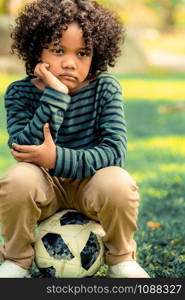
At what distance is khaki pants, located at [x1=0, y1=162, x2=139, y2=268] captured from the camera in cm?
312

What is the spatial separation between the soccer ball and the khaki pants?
0.17 feet

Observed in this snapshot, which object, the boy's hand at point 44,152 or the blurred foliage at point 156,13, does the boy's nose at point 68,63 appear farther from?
the blurred foliage at point 156,13

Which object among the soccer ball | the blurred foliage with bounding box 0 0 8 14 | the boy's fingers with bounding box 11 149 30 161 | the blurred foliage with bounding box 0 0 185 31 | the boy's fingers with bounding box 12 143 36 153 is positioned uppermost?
the blurred foliage with bounding box 0 0 185 31

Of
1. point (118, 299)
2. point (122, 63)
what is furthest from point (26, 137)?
point (122, 63)

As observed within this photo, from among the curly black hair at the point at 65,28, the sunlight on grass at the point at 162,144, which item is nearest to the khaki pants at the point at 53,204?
the curly black hair at the point at 65,28

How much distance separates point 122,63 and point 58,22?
14.8m

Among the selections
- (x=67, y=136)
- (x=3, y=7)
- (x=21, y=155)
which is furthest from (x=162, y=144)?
(x=3, y=7)

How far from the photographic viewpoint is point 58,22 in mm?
3318

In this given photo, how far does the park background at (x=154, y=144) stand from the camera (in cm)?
414

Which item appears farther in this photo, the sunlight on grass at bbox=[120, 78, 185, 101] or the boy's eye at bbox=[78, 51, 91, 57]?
the sunlight on grass at bbox=[120, 78, 185, 101]

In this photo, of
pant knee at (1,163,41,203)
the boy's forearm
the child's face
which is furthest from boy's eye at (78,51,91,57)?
pant knee at (1,163,41,203)

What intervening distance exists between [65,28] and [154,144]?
4704 millimetres

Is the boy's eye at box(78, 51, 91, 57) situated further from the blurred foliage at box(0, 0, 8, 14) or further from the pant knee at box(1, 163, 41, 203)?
the blurred foliage at box(0, 0, 8, 14)

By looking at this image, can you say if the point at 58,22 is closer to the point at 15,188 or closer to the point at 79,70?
the point at 79,70
